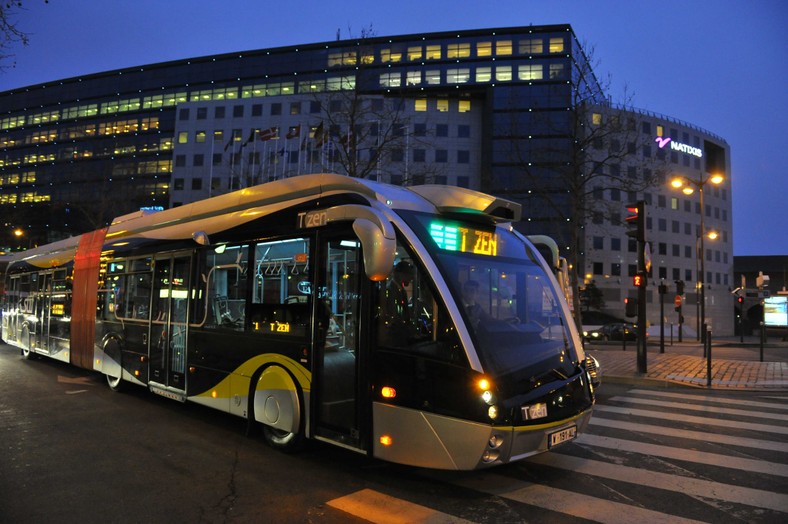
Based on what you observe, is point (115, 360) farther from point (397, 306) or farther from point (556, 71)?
point (556, 71)

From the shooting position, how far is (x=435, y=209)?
215 inches

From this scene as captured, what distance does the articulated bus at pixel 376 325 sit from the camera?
4.52m

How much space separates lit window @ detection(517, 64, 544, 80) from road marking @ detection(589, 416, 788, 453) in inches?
2210

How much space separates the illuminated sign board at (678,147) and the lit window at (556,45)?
17651 millimetres

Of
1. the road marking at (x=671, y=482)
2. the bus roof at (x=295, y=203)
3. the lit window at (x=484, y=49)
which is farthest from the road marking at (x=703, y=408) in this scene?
the lit window at (x=484, y=49)

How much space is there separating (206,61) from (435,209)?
242 ft

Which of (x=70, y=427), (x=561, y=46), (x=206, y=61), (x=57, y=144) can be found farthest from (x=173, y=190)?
(x=70, y=427)

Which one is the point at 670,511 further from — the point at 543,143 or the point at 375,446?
the point at 543,143

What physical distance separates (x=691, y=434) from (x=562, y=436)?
3.67 m

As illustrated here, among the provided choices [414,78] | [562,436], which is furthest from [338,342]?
[414,78]

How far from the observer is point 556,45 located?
189 ft

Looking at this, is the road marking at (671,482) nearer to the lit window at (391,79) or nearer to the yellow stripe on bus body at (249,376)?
the yellow stripe on bus body at (249,376)

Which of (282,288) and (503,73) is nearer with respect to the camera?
(282,288)

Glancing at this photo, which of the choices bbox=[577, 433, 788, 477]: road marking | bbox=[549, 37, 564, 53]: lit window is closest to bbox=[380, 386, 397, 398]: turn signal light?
bbox=[577, 433, 788, 477]: road marking
